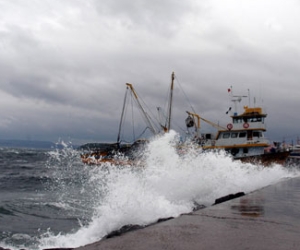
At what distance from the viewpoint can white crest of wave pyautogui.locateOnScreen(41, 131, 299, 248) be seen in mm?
6477

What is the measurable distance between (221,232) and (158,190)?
634 cm

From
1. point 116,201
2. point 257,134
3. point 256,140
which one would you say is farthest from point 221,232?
point 257,134

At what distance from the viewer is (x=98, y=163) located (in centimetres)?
3056

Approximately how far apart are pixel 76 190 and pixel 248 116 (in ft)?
55.5

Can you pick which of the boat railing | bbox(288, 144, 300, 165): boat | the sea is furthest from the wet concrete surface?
bbox(288, 144, 300, 165): boat

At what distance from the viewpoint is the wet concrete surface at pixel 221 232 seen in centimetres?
354

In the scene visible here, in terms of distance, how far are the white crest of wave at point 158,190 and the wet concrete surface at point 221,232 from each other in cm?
142

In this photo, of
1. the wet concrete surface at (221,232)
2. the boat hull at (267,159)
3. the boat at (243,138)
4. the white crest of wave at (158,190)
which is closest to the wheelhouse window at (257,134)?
the boat at (243,138)

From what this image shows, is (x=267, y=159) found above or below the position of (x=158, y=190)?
above

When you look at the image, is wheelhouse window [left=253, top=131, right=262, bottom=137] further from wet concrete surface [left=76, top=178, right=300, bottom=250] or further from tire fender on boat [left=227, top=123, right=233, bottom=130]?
wet concrete surface [left=76, top=178, right=300, bottom=250]

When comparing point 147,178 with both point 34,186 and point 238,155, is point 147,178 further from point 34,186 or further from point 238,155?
point 238,155

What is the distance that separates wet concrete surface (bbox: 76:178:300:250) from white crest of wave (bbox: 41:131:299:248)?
56.0 inches

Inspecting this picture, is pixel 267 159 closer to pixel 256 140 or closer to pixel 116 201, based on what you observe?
pixel 256 140

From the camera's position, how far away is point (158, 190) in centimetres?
1041
